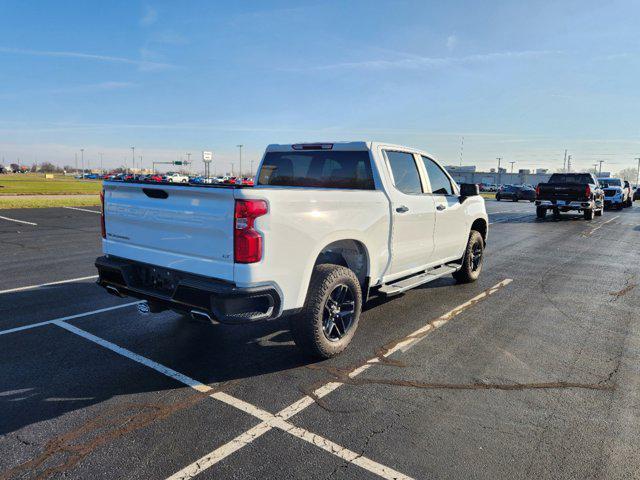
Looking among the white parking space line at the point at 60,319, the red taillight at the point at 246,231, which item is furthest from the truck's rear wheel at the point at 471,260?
the white parking space line at the point at 60,319

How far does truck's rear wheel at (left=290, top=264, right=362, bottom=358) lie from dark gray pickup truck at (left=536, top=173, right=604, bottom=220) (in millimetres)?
18775

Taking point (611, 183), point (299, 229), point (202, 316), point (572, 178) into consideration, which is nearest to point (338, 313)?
point (299, 229)

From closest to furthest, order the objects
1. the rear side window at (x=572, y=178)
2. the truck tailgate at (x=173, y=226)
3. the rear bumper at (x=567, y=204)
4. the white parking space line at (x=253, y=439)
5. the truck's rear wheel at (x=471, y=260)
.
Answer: the white parking space line at (x=253, y=439) < the truck tailgate at (x=173, y=226) < the truck's rear wheel at (x=471, y=260) < the rear bumper at (x=567, y=204) < the rear side window at (x=572, y=178)

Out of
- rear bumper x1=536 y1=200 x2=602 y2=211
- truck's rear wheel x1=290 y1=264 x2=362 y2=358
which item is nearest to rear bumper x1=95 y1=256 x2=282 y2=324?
truck's rear wheel x1=290 y1=264 x2=362 y2=358

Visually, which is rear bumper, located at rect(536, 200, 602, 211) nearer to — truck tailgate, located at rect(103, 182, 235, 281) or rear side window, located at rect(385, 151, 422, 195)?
rear side window, located at rect(385, 151, 422, 195)

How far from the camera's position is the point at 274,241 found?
355cm

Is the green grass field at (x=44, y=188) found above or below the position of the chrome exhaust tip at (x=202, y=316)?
above

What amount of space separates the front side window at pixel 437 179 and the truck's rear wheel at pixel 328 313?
235 centimetres

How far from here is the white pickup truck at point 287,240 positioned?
3.48 meters

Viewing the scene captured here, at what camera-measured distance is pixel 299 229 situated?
12.3 feet

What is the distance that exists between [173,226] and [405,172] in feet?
9.68

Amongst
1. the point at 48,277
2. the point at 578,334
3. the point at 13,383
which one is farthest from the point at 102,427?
the point at 48,277

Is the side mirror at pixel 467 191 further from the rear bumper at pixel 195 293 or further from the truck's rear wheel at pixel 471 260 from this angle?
the rear bumper at pixel 195 293

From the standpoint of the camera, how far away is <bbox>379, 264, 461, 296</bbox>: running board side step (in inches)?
196
